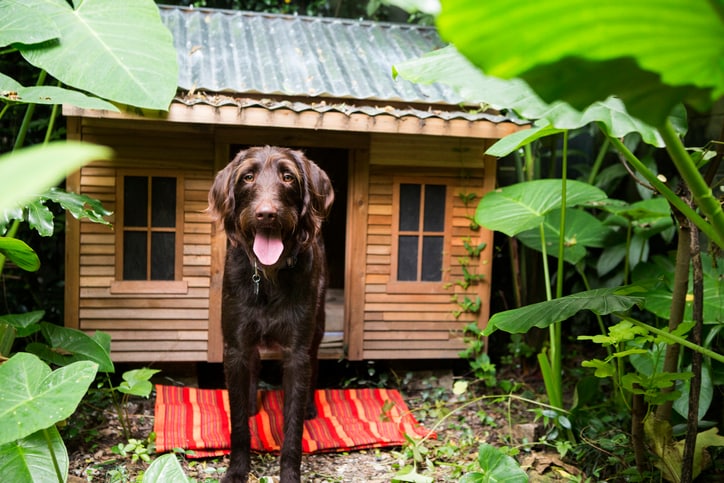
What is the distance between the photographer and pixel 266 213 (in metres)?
2.67

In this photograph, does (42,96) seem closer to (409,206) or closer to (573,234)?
(409,206)

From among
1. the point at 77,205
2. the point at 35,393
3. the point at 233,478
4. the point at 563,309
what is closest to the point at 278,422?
the point at 233,478

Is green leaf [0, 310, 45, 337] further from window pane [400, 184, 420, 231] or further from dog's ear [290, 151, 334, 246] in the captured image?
window pane [400, 184, 420, 231]

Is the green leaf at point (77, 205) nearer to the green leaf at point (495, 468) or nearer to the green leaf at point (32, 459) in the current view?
the green leaf at point (32, 459)

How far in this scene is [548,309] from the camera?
2285 mm

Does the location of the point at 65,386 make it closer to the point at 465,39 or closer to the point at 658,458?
the point at 465,39

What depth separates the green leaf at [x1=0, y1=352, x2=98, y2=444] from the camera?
1.91 m

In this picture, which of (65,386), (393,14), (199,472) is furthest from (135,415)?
(393,14)

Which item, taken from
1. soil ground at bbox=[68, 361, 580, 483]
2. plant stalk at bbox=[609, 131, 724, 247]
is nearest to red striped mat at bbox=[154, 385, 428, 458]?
soil ground at bbox=[68, 361, 580, 483]

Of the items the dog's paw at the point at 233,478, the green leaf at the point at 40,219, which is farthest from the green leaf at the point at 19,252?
the dog's paw at the point at 233,478

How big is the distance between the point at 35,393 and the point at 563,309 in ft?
5.84

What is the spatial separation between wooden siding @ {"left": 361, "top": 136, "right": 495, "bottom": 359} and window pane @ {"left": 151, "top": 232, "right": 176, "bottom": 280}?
1.21m

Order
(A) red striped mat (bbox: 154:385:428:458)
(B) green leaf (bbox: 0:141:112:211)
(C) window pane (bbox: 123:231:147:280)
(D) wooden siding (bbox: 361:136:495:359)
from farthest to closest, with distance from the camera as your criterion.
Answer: (D) wooden siding (bbox: 361:136:495:359) → (C) window pane (bbox: 123:231:147:280) → (A) red striped mat (bbox: 154:385:428:458) → (B) green leaf (bbox: 0:141:112:211)

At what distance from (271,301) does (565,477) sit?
1584 mm
